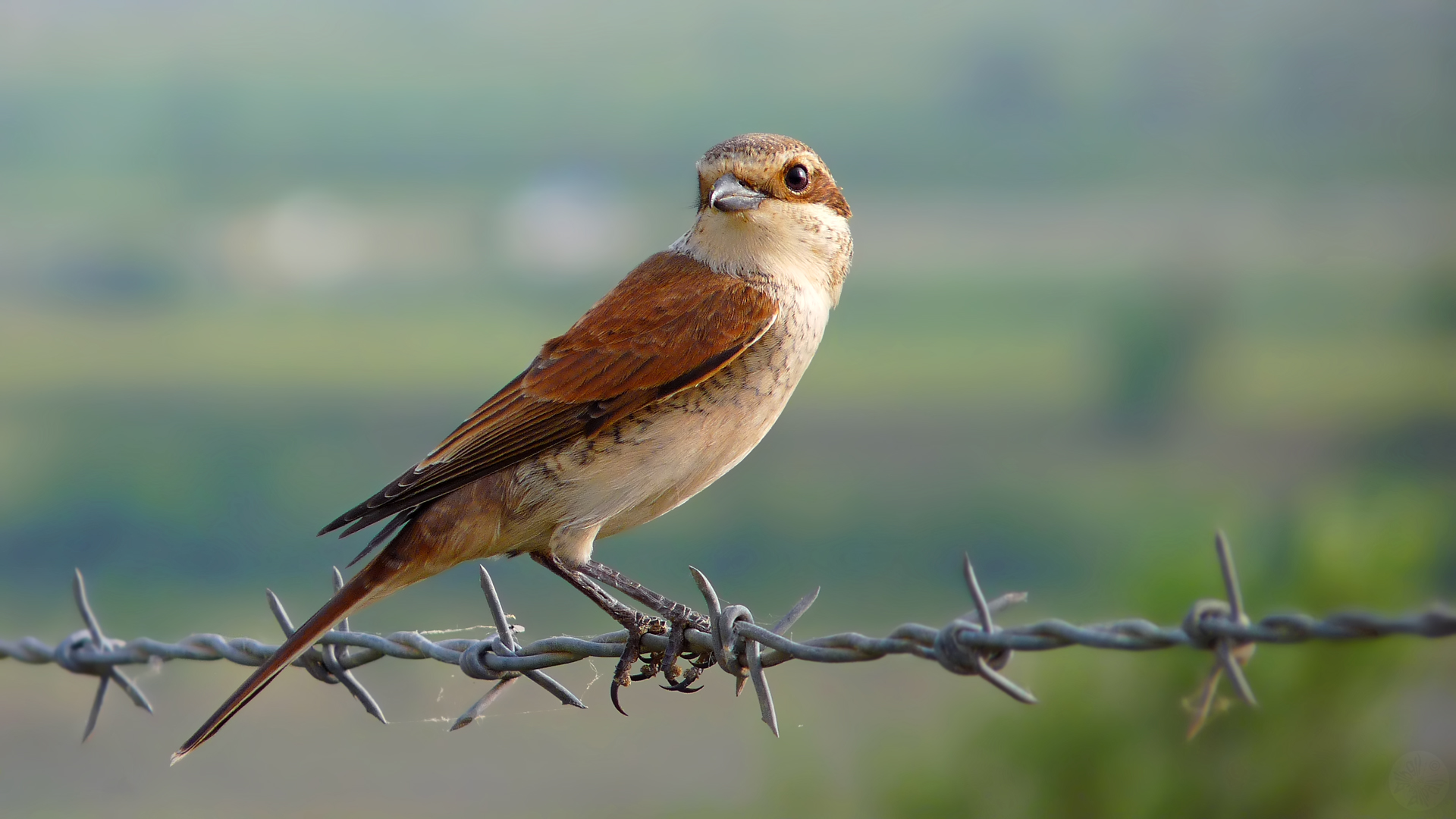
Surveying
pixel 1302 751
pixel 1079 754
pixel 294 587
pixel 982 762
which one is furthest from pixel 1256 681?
pixel 294 587

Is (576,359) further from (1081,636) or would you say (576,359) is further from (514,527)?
(1081,636)

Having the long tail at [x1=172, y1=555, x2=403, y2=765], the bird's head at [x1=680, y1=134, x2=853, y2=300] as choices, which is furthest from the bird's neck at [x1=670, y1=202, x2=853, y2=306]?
the long tail at [x1=172, y1=555, x2=403, y2=765]

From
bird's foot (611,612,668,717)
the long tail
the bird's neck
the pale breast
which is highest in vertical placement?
the bird's neck

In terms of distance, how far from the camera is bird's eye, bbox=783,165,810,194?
429 cm

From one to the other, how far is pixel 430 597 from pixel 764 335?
3131 cm

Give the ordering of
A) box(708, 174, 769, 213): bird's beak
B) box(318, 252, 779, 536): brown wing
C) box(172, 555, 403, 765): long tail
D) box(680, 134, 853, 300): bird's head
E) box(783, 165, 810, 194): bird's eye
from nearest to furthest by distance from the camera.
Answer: box(172, 555, 403, 765): long tail
box(318, 252, 779, 536): brown wing
box(708, 174, 769, 213): bird's beak
box(680, 134, 853, 300): bird's head
box(783, 165, 810, 194): bird's eye

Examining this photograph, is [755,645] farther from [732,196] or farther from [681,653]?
[732,196]

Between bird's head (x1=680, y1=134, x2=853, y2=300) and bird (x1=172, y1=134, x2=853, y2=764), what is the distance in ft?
0.07

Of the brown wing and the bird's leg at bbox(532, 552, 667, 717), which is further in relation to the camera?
the brown wing


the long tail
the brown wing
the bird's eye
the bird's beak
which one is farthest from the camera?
the bird's eye

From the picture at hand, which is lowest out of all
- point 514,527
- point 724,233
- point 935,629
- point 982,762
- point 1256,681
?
point 982,762

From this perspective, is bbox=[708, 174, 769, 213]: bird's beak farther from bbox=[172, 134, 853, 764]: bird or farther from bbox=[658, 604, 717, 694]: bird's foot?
bbox=[658, 604, 717, 694]: bird's foot

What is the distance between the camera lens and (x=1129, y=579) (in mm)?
10203

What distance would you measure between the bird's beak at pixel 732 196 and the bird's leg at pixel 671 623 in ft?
4.06
